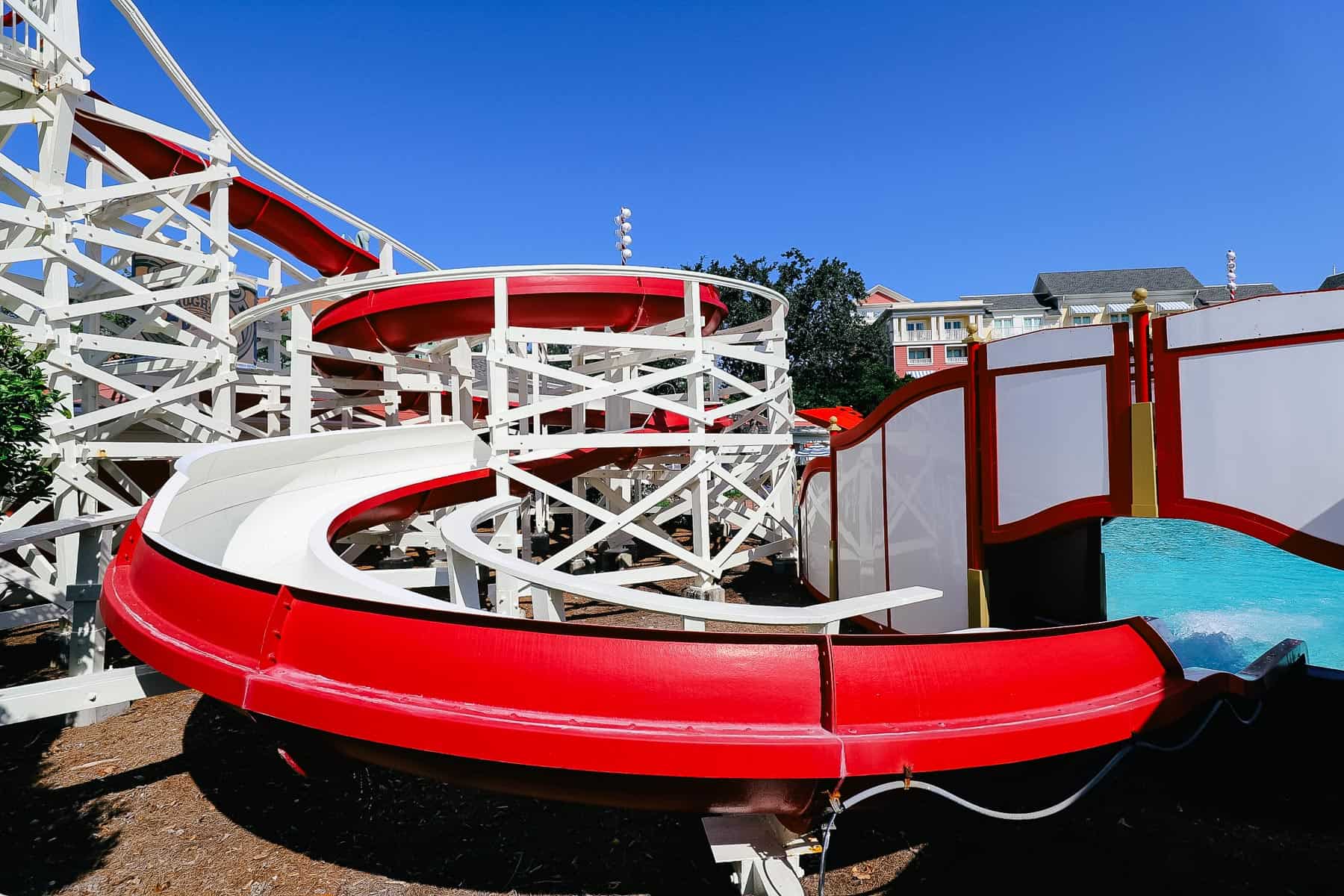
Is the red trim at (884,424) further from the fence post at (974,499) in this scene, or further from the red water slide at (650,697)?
the red water slide at (650,697)

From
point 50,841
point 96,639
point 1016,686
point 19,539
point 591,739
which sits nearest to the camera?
point 591,739

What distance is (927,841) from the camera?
3.89 metres

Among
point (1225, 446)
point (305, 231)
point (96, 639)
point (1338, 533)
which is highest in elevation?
point (305, 231)

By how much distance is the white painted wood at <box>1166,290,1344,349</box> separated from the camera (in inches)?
151

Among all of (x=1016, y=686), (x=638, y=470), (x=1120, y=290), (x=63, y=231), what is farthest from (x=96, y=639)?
(x=1120, y=290)

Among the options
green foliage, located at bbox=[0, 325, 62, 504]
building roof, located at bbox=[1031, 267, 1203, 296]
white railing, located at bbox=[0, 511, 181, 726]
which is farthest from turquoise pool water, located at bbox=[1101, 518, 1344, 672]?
building roof, located at bbox=[1031, 267, 1203, 296]

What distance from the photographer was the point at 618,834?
4.04 meters

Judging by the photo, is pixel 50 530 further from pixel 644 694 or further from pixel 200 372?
pixel 644 694

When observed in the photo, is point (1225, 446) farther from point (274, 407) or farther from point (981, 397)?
point (274, 407)

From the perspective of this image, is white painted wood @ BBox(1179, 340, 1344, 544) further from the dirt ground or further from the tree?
the tree

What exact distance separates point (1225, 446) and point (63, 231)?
9978 mm

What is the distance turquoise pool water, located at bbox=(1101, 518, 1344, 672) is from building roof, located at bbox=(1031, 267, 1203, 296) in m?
28.8

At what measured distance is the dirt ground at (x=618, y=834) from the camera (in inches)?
139

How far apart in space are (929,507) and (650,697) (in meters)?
4.38
